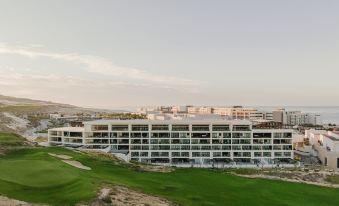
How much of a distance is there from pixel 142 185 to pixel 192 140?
194 ft

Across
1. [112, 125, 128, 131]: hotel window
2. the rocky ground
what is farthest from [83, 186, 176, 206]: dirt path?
[112, 125, 128, 131]: hotel window

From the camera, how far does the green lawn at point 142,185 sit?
3712 cm

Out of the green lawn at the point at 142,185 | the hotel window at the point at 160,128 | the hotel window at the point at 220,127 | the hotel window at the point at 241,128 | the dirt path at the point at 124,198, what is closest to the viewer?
the dirt path at the point at 124,198

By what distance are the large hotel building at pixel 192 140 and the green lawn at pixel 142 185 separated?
37.8 meters

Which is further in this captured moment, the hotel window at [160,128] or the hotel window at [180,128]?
the hotel window at [160,128]

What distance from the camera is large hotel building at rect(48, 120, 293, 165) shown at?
339 feet

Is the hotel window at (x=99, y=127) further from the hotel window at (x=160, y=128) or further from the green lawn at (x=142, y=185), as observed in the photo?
the green lawn at (x=142, y=185)

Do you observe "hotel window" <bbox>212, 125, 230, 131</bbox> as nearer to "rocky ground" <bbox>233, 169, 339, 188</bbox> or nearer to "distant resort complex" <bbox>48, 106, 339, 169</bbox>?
"distant resort complex" <bbox>48, 106, 339, 169</bbox>

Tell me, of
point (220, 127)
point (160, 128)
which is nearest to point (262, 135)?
point (220, 127)

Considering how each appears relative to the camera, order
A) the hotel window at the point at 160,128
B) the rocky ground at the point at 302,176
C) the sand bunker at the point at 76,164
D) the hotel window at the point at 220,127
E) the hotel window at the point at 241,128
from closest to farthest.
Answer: the sand bunker at the point at 76,164 < the rocky ground at the point at 302,176 < the hotel window at the point at 241,128 < the hotel window at the point at 220,127 < the hotel window at the point at 160,128

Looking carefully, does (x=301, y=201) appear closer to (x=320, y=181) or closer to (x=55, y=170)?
(x=320, y=181)

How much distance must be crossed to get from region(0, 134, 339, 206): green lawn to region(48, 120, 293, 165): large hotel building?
37.8m

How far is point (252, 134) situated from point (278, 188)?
4721 centimetres

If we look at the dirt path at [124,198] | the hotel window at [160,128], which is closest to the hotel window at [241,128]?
the hotel window at [160,128]
